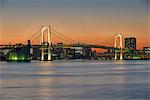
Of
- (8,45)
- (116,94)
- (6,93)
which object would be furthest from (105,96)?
(8,45)

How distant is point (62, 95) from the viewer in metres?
23.0

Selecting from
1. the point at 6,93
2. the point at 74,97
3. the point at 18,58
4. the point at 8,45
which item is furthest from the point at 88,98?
the point at 18,58

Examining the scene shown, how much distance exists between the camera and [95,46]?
86000 mm

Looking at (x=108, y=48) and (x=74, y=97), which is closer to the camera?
(x=74, y=97)

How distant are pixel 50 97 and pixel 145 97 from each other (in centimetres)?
429

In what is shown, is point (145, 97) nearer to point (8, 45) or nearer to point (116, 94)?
point (116, 94)

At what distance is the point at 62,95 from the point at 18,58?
254 feet

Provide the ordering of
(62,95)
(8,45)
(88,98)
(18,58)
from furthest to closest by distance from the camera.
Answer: (18,58) < (8,45) < (62,95) < (88,98)

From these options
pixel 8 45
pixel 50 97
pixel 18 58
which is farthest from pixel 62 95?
pixel 18 58

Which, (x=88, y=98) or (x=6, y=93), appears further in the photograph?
(x=6, y=93)

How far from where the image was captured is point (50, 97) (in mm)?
22016

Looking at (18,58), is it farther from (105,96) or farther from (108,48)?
(105,96)

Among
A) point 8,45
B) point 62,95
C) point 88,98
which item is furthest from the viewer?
point 8,45

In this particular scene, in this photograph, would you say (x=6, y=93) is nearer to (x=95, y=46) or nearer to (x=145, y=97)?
(x=145, y=97)
